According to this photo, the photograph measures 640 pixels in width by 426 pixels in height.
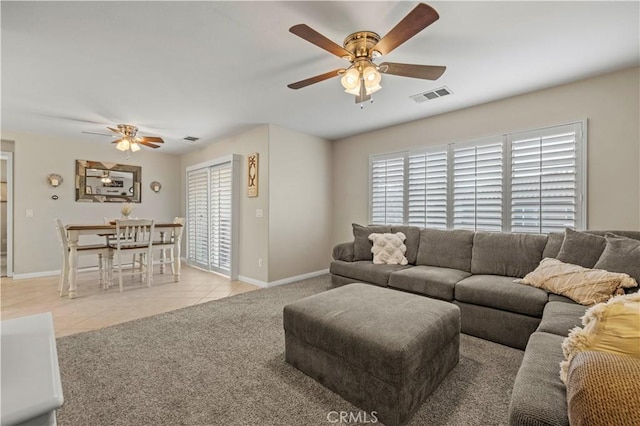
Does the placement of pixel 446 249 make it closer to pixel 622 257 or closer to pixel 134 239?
pixel 622 257

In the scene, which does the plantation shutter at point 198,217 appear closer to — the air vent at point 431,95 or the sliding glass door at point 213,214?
the sliding glass door at point 213,214

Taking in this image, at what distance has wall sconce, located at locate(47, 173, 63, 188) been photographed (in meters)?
4.93

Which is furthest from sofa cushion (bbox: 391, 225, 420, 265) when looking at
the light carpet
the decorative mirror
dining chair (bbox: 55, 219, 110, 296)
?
the decorative mirror

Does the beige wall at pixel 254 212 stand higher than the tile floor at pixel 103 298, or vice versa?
the beige wall at pixel 254 212

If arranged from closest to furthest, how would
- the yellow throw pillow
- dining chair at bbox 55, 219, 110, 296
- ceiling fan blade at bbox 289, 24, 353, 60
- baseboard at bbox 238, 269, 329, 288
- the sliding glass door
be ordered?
the yellow throw pillow
ceiling fan blade at bbox 289, 24, 353, 60
dining chair at bbox 55, 219, 110, 296
baseboard at bbox 238, 269, 329, 288
the sliding glass door

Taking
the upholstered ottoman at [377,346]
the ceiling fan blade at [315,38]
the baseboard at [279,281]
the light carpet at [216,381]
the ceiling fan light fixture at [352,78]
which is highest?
the ceiling fan blade at [315,38]

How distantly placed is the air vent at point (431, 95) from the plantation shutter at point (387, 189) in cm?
104

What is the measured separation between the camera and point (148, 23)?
1.99 meters

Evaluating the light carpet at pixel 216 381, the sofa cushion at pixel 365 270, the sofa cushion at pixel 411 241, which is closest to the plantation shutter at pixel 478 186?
the sofa cushion at pixel 411 241

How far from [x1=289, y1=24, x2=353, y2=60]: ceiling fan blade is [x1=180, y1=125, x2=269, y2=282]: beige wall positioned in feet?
8.11

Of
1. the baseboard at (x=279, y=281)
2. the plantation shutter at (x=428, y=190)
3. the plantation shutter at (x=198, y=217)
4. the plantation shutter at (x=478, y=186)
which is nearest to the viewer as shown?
the plantation shutter at (x=478, y=186)

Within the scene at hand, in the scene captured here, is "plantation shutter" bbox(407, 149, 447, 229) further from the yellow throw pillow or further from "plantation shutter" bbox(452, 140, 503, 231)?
the yellow throw pillow

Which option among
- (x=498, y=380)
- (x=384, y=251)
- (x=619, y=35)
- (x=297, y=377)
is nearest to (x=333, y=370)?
(x=297, y=377)

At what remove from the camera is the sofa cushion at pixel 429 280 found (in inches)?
109
